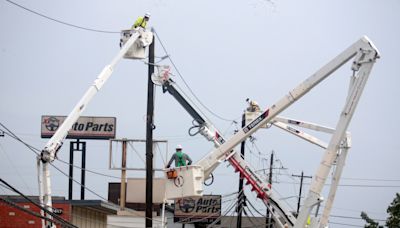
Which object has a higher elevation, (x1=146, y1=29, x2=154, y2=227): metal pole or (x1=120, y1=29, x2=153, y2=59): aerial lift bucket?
(x1=120, y1=29, x2=153, y2=59): aerial lift bucket

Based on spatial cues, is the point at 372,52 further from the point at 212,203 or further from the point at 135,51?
the point at 212,203

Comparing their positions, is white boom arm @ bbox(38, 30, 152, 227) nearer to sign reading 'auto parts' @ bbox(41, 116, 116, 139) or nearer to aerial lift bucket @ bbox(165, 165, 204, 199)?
aerial lift bucket @ bbox(165, 165, 204, 199)

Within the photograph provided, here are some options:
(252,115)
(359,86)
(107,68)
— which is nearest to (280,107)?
(359,86)

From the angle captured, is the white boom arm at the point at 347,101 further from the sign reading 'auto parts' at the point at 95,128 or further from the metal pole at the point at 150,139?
the sign reading 'auto parts' at the point at 95,128

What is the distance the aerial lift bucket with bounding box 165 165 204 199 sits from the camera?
1245 inches

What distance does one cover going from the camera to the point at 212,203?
221 feet

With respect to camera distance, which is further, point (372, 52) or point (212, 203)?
point (212, 203)

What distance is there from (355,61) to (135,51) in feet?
33.4

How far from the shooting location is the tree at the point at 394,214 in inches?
2438

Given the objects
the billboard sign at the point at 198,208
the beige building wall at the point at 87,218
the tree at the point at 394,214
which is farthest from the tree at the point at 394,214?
the beige building wall at the point at 87,218

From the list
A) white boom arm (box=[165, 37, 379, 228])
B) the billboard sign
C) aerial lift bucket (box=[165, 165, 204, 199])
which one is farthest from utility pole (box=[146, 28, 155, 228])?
the billboard sign

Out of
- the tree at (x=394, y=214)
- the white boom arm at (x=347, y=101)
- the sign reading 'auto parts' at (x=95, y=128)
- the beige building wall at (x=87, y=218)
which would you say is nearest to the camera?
the white boom arm at (x=347, y=101)

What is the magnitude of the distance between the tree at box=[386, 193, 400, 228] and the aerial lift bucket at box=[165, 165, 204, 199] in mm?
33251

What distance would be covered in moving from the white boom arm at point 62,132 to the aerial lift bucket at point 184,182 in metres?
4.24
